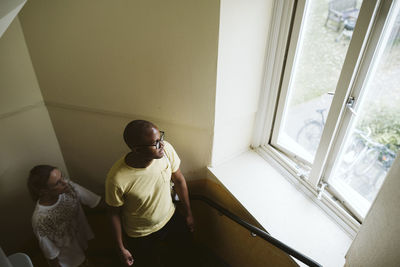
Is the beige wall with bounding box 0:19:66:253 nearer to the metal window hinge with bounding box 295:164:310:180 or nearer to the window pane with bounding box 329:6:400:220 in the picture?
the metal window hinge with bounding box 295:164:310:180

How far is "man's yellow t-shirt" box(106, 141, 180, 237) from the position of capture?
5.03 ft

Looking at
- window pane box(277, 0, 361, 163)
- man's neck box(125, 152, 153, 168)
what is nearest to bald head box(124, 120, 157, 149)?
man's neck box(125, 152, 153, 168)

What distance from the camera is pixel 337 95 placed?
1.49 meters

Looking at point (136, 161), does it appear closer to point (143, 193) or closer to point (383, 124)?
point (143, 193)

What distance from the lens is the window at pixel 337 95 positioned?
1282 mm

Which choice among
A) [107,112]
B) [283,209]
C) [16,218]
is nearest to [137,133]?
Answer: [107,112]

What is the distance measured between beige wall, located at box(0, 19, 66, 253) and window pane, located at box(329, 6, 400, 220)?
2653 millimetres

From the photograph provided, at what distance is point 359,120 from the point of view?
1490 millimetres

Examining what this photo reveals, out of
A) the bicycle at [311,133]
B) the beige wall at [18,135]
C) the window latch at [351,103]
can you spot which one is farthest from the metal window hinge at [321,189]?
the beige wall at [18,135]

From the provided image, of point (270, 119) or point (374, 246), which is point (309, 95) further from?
point (374, 246)

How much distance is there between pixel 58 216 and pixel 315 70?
2.33 metres

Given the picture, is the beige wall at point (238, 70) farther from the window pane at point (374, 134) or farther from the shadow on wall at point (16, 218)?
the shadow on wall at point (16, 218)

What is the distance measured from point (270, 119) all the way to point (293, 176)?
0.54 meters

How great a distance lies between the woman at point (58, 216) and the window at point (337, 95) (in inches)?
72.1
